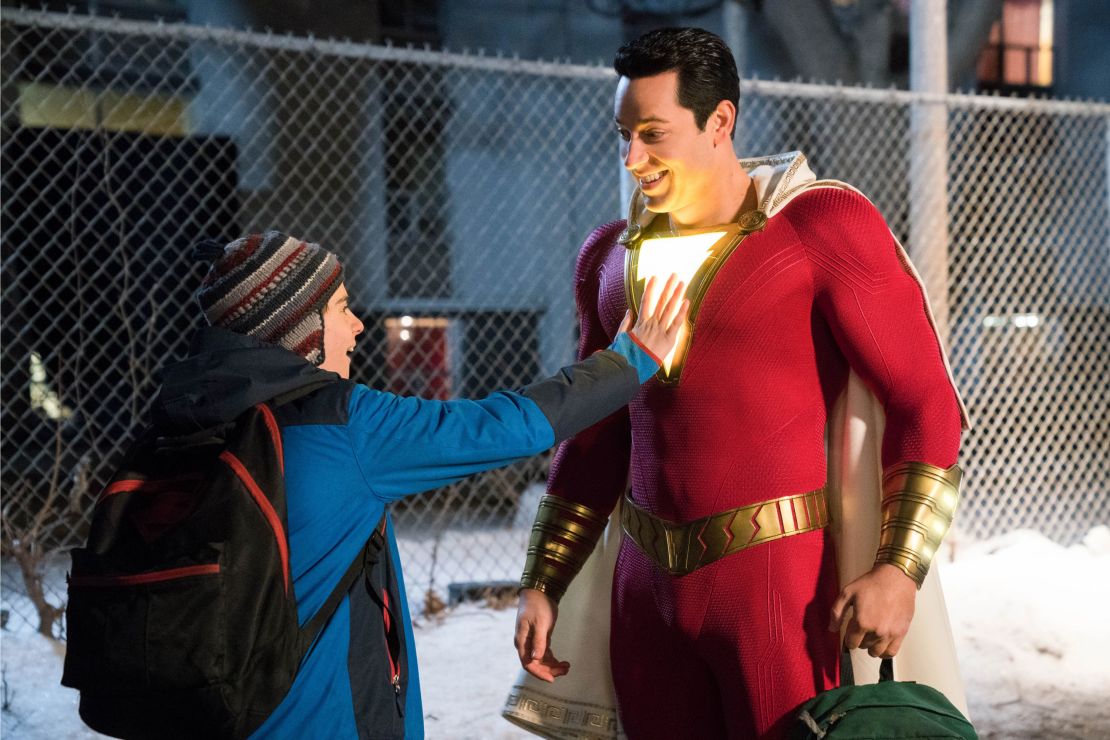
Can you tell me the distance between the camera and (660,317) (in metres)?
1.91

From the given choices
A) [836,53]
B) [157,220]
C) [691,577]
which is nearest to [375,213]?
[157,220]

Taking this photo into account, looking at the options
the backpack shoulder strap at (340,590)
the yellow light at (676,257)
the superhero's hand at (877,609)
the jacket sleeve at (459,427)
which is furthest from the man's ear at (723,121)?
the backpack shoulder strap at (340,590)

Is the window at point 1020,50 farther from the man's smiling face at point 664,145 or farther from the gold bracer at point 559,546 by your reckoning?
the gold bracer at point 559,546

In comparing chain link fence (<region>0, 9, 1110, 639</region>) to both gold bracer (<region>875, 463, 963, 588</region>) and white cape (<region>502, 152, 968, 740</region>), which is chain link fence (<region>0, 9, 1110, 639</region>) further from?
gold bracer (<region>875, 463, 963, 588</region>)

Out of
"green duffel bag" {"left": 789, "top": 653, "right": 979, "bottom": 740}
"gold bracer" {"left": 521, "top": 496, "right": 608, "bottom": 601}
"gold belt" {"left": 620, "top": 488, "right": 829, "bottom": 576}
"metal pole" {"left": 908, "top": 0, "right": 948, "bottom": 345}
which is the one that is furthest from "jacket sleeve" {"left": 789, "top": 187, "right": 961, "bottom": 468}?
"metal pole" {"left": 908, "top": 0, "right": 948, "bottom": 345}

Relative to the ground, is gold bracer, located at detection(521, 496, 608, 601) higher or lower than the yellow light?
lower

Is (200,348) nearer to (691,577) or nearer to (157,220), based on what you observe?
(691,577)

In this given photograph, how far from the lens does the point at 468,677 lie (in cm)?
461

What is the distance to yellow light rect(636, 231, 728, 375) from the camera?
2.03m

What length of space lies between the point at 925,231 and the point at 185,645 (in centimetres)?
525

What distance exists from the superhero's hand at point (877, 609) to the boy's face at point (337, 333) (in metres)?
0.94

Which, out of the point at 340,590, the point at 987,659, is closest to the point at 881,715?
the point at 340,590

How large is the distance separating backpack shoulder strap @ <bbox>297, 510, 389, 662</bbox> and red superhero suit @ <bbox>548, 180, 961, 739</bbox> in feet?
1.86

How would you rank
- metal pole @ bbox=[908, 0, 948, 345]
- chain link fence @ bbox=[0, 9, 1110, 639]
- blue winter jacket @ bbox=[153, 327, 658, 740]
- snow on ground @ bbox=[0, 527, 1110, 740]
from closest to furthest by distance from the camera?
1. blue winter jacket @ bbox=[153, 327, 658, 740]
2. snow on ground @ bbox=[0, 527, 1110, 740]
3. metal pole @ bbox=[908, 0, 948, 345]
4. chain link fence @ bbox=[0, 9, 1110, 639]
